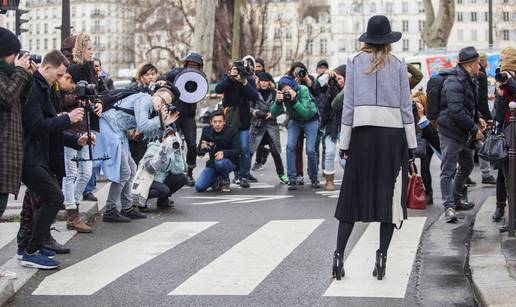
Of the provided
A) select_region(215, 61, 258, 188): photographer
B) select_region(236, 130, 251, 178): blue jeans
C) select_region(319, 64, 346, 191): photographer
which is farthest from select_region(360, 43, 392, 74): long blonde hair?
select_region(236, 130, 251, 178): blue jeans

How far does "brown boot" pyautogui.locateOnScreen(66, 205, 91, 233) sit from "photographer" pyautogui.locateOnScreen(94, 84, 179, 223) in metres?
0.59

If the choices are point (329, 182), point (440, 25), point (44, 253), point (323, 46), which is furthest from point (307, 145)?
point (323, 46)

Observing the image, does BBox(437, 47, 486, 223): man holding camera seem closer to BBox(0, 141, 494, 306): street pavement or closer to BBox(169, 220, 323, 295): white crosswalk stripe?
BBox(0, 141, 494, 306): street pavement

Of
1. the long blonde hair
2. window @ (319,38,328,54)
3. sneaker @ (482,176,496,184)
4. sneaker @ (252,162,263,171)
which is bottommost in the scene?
sneaker @ (482,176,496,184)

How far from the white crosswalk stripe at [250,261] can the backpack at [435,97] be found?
5.94 feet

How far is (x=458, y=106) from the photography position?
10617 millimetres

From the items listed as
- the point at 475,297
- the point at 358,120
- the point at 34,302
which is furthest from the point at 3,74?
the point at 475,297

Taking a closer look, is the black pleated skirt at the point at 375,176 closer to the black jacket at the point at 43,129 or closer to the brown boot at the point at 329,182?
the black jacket at the point at 43,129

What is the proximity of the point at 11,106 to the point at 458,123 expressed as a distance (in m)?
4.92

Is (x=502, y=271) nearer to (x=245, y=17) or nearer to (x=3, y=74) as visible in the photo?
(x=3, y=74)

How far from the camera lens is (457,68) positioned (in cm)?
1077

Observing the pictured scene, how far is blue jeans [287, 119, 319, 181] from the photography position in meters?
14.6

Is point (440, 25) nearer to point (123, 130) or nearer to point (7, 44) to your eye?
point (123, 130)

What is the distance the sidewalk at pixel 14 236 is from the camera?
757 cm
